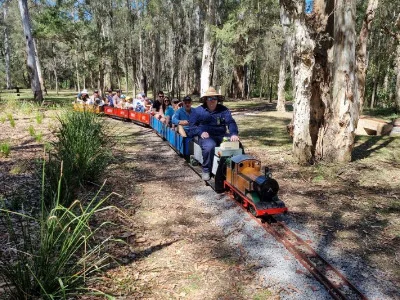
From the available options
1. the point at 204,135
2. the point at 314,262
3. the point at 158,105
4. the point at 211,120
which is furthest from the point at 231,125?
the point at 158,105

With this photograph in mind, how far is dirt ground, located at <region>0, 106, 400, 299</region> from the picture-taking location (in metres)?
3.83

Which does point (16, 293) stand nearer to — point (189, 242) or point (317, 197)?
point (189, 242)

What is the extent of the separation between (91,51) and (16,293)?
3294cm

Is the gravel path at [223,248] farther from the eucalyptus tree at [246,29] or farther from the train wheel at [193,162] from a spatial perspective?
the eucalyptus tree at [246,29]

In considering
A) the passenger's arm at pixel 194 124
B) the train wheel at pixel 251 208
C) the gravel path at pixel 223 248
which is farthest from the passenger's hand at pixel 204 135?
the train wheel at pixel 251 208

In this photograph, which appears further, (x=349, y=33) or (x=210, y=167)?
(x=349, y=33)

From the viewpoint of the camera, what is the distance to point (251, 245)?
4648mm

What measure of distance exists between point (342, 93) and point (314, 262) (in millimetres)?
5492

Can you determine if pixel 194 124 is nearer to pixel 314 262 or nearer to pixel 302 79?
pixel 302 79

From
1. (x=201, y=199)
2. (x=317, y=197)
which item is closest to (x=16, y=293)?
(x=201, y=199)

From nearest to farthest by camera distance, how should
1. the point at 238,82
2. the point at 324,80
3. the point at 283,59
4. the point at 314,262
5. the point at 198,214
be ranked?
the point at 314,262
the point at 198,214
the point at 324,80
the point at 283,59
the point at 238,82

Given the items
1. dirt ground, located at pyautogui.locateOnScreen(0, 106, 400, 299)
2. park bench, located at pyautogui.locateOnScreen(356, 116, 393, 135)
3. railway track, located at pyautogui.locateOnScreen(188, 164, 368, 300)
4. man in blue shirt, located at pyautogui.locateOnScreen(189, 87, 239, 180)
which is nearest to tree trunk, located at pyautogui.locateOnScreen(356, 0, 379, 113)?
park bench, located at pyautogui.locateOnScreen(356, 116, 393, 135)

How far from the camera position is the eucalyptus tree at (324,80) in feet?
26.0

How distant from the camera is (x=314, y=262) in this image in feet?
13.9
